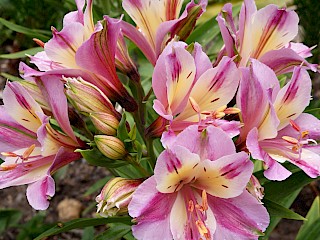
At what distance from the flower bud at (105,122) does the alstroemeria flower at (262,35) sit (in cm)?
22

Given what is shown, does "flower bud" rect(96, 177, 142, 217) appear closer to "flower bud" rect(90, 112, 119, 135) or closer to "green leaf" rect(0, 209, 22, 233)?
"flower bud" rect(90, 112, 119, 135)

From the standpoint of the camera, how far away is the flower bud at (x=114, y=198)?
80 centimetres

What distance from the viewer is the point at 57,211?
7.16 feet

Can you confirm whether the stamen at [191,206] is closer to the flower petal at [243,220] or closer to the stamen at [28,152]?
the flower petal at [243,220]

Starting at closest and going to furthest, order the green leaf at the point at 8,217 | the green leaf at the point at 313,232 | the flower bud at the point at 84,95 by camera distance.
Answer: the flower bud at the point at 84,95 < the green leaf at the point at 313,232 < the green leaf at the point at 8,217

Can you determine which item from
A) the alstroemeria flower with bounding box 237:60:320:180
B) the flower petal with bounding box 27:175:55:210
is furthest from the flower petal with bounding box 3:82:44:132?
the alstroemeria flower with bounding box 237:60:320:180

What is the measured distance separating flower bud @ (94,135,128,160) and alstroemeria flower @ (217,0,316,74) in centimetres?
23

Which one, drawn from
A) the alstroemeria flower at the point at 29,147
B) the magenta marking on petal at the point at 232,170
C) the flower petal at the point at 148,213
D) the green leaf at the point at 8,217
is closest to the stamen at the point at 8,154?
the alstroemeria flower at the point at 29,147

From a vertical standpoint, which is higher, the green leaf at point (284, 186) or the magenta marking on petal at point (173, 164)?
the magenta marking on petal at point (173, 164)

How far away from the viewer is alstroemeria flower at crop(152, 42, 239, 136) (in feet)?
2.61

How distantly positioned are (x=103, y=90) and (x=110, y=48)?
0.27 ft

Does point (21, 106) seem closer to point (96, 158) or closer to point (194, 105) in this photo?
point (96, 158)

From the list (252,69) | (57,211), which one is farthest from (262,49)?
(57,211)

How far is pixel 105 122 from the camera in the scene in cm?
85
